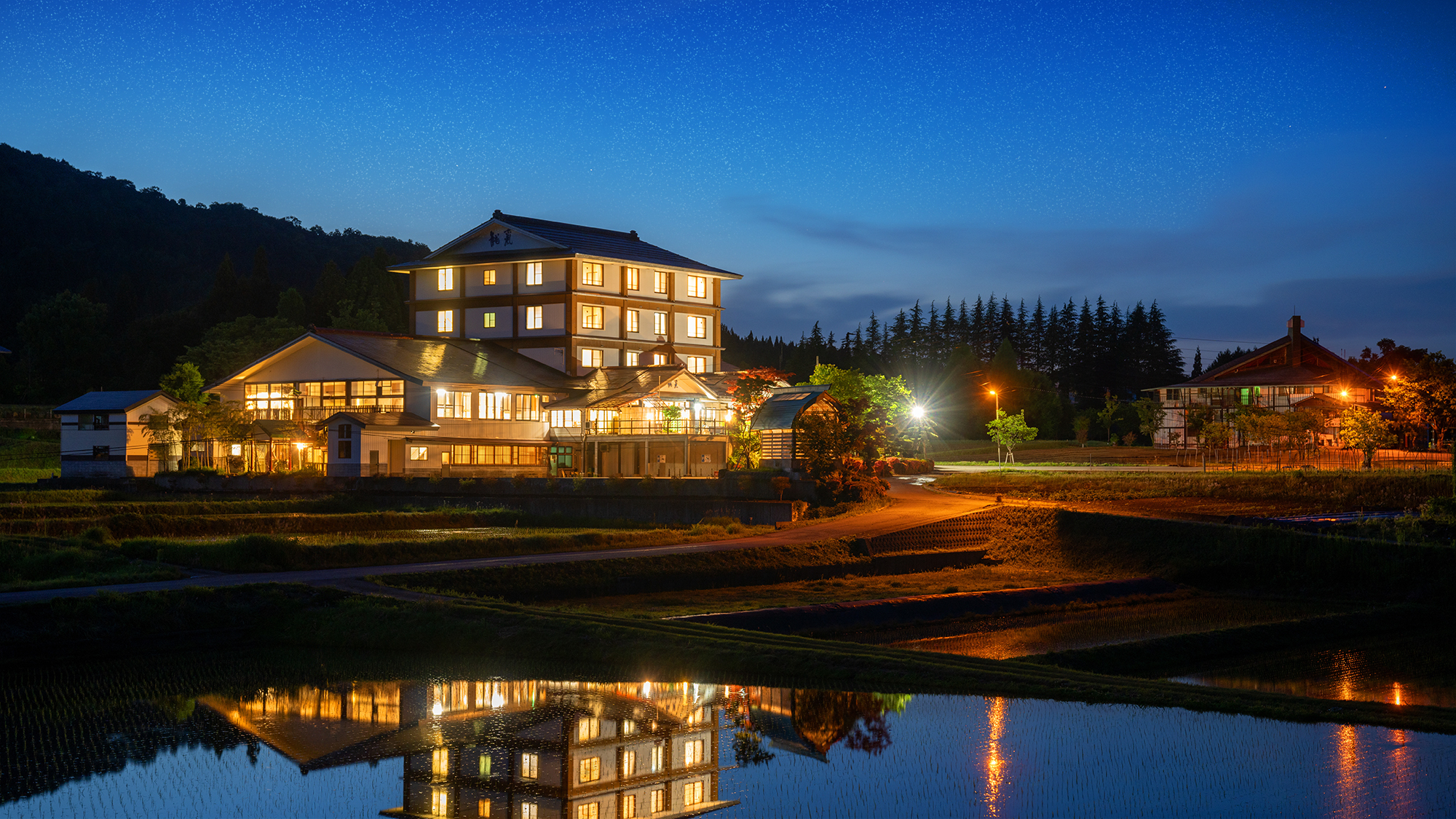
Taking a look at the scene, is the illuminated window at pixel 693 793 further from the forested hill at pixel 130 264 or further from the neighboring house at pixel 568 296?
the forested hill at pixel 130 264

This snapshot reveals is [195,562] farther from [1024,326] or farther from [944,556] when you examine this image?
[1024,326]

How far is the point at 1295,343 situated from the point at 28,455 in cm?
8161

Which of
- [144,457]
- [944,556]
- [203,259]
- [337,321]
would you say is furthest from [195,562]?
[203,259]

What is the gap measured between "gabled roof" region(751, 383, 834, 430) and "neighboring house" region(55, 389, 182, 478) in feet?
110

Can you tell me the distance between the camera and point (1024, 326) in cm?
12206

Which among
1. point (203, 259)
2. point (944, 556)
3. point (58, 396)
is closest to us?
Answer: point (944, 556)

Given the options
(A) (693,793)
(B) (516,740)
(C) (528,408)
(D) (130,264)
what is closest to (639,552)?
(B) (516,740)

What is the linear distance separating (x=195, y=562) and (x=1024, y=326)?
107695 millimetres

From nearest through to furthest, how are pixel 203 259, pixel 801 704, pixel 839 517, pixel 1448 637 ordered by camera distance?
pixel 801 704, pixel 1448 637, pixel 839 517, pixel 203 259

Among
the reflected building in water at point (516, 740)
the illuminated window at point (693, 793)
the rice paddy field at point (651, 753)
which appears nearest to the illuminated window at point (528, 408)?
the rice paddy field at point (651, 753)

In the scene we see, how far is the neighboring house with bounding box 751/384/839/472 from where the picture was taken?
135ft

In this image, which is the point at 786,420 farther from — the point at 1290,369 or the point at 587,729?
the point at 1290,369

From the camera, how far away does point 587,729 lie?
12766mm

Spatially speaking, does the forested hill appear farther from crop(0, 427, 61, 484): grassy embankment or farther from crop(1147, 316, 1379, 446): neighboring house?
crop(1147, 316, 1379, 446): neighboring house
